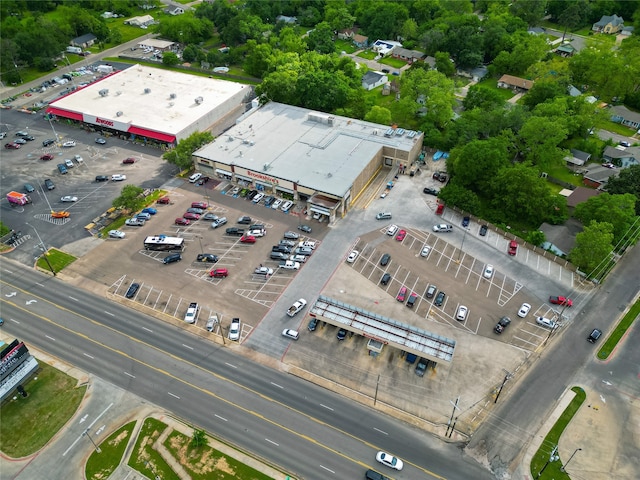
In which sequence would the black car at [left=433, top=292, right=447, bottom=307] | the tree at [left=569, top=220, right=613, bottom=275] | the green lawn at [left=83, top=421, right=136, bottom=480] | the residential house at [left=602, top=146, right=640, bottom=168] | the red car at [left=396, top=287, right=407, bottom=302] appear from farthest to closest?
the residential house at [left=602, top=146, right=640, bottom=168]
the tree at [left=569, top=220, right=613, bottom=275]
the red car at [left=396, top=287, right=407, bottom=302]
the black car at [left=433, top=292, right=447, bottom=307]
the green lawn at [left=83, top=421, right=136, bottom=480]

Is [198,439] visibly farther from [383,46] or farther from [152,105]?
[383,46]

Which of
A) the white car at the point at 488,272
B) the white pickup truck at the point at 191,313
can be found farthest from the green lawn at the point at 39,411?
the white car at the point at 488,272

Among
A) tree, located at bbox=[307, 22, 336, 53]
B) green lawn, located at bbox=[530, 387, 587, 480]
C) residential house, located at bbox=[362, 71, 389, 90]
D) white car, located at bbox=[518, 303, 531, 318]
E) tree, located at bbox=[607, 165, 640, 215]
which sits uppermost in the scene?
tree, located at bbox=[307, 22, 336, 53]

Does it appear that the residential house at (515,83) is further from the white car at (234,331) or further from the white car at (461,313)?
the white car at (234,331)

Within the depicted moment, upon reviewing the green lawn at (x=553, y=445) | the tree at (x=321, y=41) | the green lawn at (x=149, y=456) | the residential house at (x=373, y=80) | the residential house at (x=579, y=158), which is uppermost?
the tree at (x=321, y=41)

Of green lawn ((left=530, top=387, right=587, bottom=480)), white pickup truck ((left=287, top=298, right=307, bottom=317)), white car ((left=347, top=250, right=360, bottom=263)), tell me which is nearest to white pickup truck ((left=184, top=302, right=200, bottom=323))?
white pickup truck ((left=287, top=298, right=307, bottom=317))

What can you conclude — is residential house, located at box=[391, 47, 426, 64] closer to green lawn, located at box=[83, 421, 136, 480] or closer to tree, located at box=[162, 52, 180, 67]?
tree, located at box=[162, 52, 180, 67]

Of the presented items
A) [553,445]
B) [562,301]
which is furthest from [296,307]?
[562,301]
